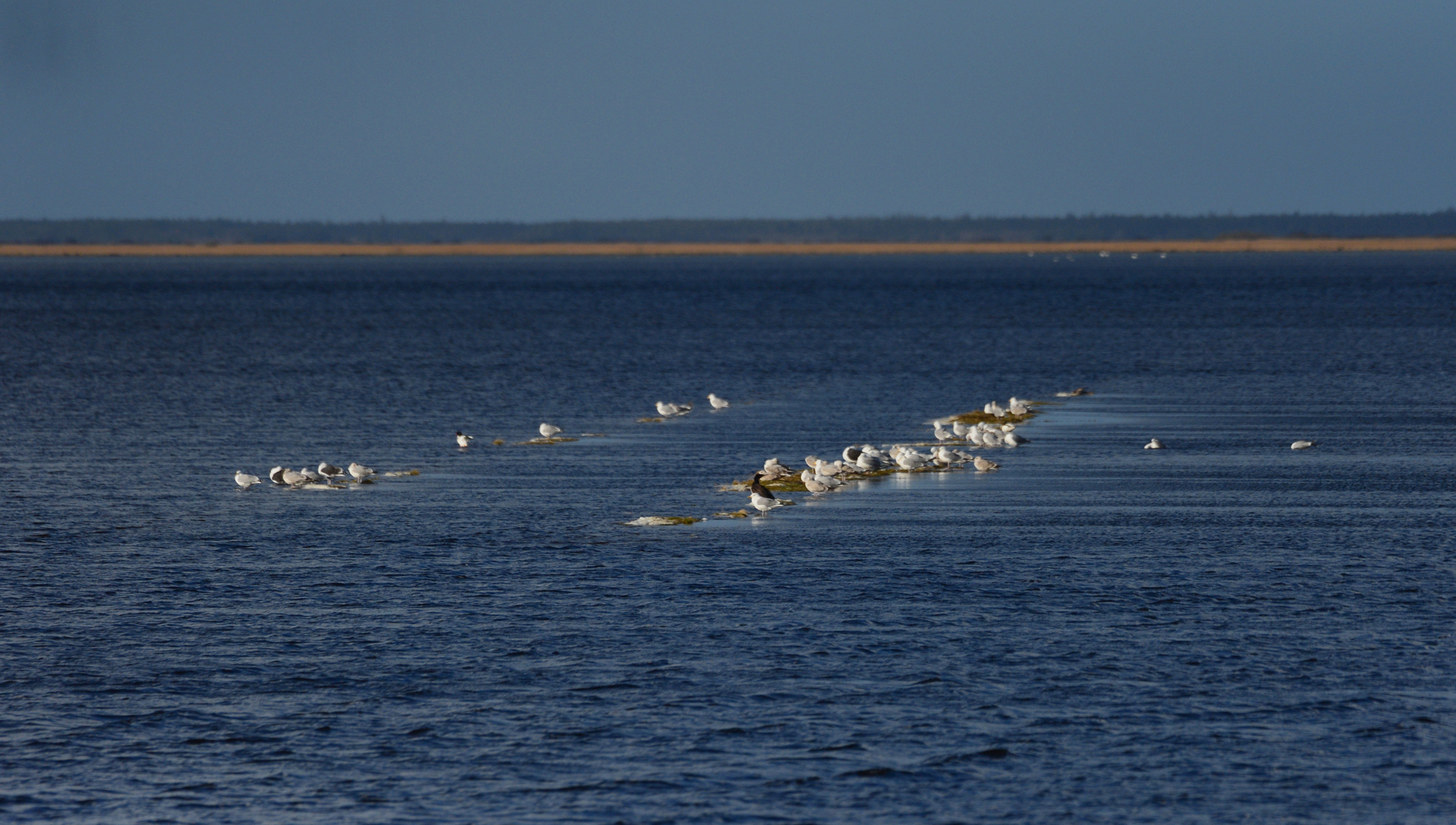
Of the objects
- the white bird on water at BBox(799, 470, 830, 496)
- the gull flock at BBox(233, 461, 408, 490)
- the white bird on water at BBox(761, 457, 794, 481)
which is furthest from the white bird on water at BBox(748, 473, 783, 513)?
the gull flock at BBox(233, 461, 408, 490)

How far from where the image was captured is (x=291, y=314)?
135500 millimetres

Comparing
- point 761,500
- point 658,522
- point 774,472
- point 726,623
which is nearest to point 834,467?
point 774,472

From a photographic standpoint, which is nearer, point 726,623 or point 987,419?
point 726,623

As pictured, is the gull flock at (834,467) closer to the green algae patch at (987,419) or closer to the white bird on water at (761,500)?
the white bird on water at (761,500)

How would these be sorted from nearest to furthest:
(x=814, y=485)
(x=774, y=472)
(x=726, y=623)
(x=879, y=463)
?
1. (x=726, y=623)
2. (x=814, y=485)
3. (x=774, y=472)
4. (x=879, y=463)

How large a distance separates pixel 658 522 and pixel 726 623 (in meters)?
7.48

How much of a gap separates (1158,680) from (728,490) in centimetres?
1507

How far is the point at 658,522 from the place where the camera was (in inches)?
A: 1098

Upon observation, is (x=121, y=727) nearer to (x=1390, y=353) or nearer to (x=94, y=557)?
(x=94, y=557)

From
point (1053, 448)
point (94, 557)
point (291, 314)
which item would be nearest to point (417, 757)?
point (94, 557)

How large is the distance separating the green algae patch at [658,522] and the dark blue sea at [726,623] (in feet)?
1.11

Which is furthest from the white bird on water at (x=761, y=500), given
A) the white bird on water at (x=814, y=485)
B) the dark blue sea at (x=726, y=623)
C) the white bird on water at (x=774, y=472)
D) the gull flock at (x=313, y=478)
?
the gull flock at (x=313, y=478)

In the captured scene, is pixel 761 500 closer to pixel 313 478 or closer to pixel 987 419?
pixel 313 478

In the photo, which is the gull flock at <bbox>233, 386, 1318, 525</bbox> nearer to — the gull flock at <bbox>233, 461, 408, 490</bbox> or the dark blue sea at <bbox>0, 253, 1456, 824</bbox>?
the gull flock at <bbox>233, 461, 408, 490</bbox>
